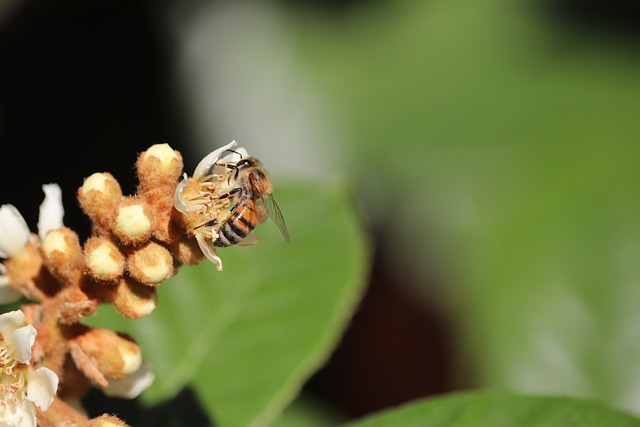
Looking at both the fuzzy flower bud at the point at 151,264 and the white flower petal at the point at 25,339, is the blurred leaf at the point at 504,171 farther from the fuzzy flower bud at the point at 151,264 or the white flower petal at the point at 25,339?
the white flower petal at the point at 25,339

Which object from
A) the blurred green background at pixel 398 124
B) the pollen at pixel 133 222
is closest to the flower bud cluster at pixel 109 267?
the pollen at pixel 133 222

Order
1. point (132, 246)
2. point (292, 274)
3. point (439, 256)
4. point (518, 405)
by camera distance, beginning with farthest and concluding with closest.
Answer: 1. point (439, 256)
2. point (292, 274)
3. point (518, 405)
4. point (132, 246)

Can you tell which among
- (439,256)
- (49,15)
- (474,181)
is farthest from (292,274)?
(49,15)

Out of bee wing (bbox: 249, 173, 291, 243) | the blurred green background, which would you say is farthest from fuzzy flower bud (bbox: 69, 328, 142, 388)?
the blurred green background

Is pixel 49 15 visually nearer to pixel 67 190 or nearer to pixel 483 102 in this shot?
pixel 67 190

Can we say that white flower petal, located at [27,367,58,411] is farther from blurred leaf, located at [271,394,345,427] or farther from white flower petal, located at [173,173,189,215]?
blurred leaf, located at [271,394,345,427]

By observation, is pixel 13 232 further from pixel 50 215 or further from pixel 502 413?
pixel 502 413
